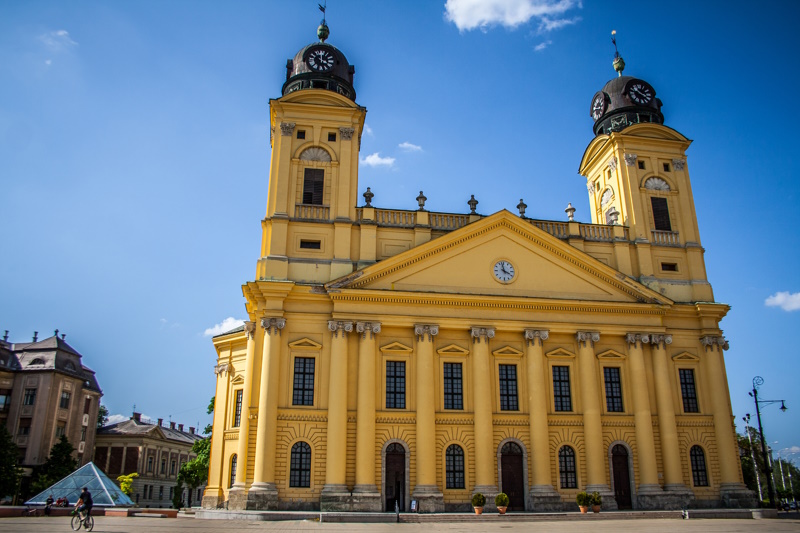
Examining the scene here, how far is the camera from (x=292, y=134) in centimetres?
3403

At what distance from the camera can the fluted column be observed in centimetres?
2727

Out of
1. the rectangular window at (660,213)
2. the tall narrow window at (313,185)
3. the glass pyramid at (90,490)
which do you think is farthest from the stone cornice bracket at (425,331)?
the glass pyramid at (90,490)

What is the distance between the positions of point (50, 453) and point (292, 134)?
38258 millimetres

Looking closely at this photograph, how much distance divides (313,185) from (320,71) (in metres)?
7.64

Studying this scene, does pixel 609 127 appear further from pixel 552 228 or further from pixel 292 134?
pixel 292 134

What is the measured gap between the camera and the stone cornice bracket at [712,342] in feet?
110

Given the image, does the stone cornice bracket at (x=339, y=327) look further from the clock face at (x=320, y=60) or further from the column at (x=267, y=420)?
the clock face at (x=320, y=60)

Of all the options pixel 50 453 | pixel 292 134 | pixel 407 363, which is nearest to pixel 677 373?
pixel 407 363

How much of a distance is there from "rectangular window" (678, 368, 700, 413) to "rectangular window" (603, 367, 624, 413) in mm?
3636

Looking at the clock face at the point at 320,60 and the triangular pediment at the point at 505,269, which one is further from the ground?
the clock face at the point at 320,60

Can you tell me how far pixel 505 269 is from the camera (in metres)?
32.7

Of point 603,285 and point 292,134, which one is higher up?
point 292,134

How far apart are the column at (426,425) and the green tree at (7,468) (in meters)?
32.3

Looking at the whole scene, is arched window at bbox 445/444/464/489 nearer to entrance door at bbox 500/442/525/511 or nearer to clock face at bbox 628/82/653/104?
entrance door at bbox 500/442/525/511
